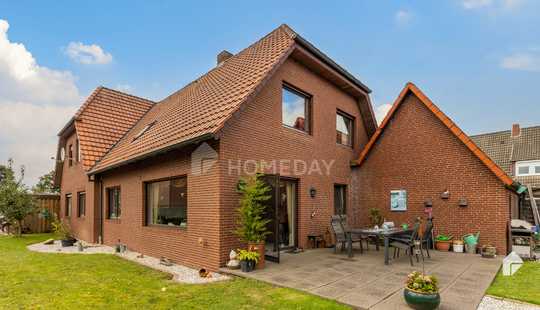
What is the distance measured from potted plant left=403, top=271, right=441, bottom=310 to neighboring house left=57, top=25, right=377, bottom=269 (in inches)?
141

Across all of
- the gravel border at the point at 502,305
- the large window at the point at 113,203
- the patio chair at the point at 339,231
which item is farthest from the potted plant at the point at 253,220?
the large window at the point at 113,203

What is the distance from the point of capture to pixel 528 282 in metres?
6.07

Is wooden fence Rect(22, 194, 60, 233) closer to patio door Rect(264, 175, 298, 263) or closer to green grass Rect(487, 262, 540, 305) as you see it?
patio door Rect(264, 175, 298, 263)

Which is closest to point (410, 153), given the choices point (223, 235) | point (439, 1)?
point (439, 1)

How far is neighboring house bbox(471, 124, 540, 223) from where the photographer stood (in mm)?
22016

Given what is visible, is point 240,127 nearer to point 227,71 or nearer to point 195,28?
point 227,71

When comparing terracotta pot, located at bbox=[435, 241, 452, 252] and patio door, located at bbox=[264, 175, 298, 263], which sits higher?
patio door, located at bbox=[264, 175, 298, 263]

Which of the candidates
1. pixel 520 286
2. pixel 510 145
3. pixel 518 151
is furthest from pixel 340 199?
pixel 510 145

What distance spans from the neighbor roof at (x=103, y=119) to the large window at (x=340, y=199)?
30.4 feet

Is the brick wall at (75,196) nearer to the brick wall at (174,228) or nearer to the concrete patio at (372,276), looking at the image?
the brick wall at (174,228)

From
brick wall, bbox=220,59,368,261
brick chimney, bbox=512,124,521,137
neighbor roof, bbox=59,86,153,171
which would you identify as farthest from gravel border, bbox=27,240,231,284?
brick chimney, bbox=512,124,521,137

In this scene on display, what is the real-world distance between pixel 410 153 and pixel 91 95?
45.8ft

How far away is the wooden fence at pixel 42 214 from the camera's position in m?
17.9

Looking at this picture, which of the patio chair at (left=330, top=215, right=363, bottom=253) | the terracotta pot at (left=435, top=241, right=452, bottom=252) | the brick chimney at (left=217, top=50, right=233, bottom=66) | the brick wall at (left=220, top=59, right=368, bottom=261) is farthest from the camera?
the brick chimney at (left=217, top=50, right=233, bottom=66)
